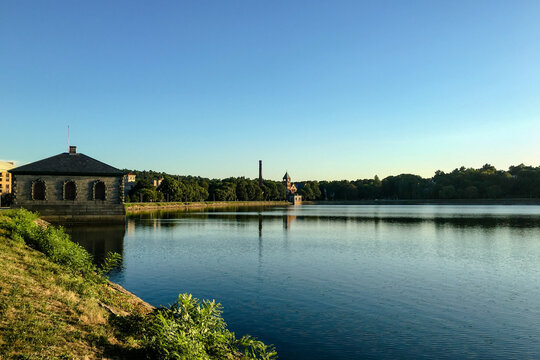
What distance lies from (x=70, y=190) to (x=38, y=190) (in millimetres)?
4091

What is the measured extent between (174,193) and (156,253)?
383 feet

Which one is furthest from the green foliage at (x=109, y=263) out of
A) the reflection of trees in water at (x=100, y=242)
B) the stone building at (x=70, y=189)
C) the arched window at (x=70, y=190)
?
the arched window at (x=70, y=190)

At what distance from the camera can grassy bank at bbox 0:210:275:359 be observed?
8414 millimetres

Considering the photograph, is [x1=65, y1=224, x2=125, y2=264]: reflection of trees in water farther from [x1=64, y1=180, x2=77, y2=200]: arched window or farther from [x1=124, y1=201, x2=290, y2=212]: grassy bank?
[x1=124, y1=201, x2=290, y2=212]: grassy bank

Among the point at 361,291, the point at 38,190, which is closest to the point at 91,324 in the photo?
the point at 361,291

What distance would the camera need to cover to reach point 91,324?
10.4 m

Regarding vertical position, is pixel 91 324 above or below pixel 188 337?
below

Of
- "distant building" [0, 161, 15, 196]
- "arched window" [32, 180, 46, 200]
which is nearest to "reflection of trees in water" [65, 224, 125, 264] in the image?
"arched window" [32, 180, 46, 200]

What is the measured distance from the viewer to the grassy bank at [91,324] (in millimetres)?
8414

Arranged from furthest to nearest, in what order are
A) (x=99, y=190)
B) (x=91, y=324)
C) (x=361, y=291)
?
(x=99, y=190) → (x=361, y=291) → (x=91, y=324)

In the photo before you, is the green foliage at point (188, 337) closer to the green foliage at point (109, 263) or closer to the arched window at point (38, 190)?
the green foliage at point (109, 263)

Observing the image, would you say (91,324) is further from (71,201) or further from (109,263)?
(71,201)

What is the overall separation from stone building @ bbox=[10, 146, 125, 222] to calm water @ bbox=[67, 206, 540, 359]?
1850 centimetres

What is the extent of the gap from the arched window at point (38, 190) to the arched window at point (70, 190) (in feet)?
9.16
